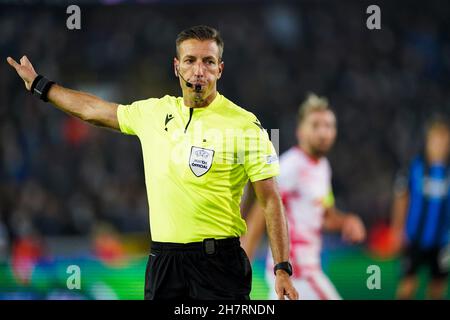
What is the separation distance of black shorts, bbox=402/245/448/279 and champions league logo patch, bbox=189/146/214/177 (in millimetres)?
5996

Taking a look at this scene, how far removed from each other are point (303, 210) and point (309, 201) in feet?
0.33


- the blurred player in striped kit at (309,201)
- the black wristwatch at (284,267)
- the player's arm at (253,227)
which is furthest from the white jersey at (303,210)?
the black wristwatch at (284,267)

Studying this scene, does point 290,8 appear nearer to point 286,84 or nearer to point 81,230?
point 286,84

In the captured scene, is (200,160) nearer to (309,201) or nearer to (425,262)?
(309,201)

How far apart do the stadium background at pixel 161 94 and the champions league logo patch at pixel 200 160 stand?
5.31 m

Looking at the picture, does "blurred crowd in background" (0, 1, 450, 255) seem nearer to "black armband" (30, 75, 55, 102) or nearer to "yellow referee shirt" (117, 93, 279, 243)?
"black armband" (30, 75, 55, 102)

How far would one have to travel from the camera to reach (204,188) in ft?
14.0

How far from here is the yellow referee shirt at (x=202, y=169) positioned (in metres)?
4.25

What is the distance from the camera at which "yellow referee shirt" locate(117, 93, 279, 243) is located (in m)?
4.25

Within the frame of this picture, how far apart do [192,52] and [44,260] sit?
20.5ft

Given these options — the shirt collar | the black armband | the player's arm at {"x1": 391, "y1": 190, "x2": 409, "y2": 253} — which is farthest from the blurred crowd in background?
the shirt collar

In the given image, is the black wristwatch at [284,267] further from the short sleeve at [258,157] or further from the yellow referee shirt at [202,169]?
the short sleeve at [258,157]

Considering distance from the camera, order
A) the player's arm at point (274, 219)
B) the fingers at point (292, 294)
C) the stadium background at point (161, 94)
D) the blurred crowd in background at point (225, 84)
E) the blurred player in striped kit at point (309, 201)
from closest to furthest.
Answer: the fingers at point (292, 294)
the player's arm at point (274, 219)
the blurred player in striped kit at point (309, 201)
the stadium background at point (161, 94)
the blurred crowd in background at point (225, 84)
